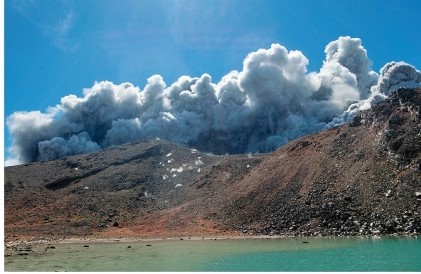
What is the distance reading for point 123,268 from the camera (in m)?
41.3

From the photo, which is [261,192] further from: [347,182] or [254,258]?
[254,258]

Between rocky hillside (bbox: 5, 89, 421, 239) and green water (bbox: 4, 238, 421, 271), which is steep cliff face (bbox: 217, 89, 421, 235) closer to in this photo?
rocky hillside (bbox: 5, 89, 421, 239)

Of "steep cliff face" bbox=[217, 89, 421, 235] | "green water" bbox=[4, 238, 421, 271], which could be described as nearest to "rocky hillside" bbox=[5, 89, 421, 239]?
"steep cliff face" bbox=[217, 89, 421, 235]

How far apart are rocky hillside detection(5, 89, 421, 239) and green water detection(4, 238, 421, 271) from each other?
1355cm

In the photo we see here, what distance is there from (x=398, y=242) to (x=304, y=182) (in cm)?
3320

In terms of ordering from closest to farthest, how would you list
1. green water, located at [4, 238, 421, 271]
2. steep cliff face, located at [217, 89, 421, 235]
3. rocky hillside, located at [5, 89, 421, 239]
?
green water, located at [4, 238, 421, 271] < steep cliff face, located at [217, 89, 421, 235] < rocky hillside, located at [5, 89, 421, 239]

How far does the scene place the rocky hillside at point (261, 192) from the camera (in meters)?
70.2

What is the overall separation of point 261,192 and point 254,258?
43615 mm

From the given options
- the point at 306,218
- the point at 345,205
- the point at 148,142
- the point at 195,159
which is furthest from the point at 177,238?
the point at 148,142

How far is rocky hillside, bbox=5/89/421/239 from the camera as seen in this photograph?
70.2 meters

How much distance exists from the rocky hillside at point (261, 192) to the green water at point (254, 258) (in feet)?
44.5

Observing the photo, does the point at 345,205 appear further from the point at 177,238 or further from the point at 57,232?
the point at 57,232

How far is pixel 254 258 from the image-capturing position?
4522 centimetres

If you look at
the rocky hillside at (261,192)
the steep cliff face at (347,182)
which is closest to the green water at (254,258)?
the steep cliff face at (347,182)
